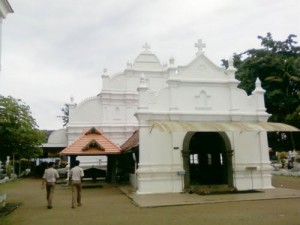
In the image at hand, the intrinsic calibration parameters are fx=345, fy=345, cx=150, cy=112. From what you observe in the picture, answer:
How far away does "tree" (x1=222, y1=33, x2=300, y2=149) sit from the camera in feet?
99.5

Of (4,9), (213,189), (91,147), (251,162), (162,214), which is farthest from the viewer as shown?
(91,147)

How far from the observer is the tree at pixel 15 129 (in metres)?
12.2

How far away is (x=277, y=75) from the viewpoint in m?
31.5

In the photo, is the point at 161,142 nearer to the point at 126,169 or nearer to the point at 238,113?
the point at 238,113

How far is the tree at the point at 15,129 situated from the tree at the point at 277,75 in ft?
73.1

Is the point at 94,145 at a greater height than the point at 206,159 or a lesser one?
greater

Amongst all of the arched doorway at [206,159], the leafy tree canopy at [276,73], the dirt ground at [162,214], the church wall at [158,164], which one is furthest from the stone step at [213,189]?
the leafy tree canopy at [276,73]

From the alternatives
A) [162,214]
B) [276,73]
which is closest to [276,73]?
[276,73]

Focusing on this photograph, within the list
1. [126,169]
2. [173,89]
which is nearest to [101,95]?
[126,169]

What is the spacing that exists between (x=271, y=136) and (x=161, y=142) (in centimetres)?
2003

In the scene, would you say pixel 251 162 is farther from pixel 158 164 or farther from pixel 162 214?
pixel 162 214

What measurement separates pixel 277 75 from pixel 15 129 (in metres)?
25.5

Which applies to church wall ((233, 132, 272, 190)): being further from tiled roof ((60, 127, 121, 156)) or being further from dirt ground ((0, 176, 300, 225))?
tiled roof ((60, 127, 121, 156))

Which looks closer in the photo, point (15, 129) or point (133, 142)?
point (15, 129)
